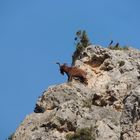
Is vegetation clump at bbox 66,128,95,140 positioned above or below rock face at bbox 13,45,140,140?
below

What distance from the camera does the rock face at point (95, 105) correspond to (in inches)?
1564

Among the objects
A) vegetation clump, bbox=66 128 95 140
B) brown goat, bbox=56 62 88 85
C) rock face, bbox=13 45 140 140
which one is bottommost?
vegetation clump, bbox=66 128 95 140

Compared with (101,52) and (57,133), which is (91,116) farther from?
(101,52)

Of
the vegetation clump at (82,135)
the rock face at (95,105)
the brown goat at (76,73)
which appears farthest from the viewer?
the brown goat at (76,73)

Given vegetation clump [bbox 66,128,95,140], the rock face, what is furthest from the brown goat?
vegetation clump [bbox 66,128,95,140]

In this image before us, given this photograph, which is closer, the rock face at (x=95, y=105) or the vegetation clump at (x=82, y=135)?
the vegetation clump at (x=82, y=135)

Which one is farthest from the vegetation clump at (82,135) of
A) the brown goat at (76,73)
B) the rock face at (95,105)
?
the brown goat at (76,73)

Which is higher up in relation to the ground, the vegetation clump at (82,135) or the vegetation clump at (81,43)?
the vegetation clump at (81,43)

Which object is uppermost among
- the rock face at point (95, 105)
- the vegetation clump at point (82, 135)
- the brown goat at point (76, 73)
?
the brown goat at point (76, 73)

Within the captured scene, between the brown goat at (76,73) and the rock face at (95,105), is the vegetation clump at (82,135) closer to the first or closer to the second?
the rock face at (95,105)

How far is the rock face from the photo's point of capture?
3972 centimetres

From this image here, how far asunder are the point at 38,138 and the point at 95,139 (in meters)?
3.99

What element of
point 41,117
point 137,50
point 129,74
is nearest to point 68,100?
point 41,117

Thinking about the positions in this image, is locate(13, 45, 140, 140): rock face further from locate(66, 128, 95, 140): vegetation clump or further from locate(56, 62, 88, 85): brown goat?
locate(56, 62, 88, 85): brown goat
